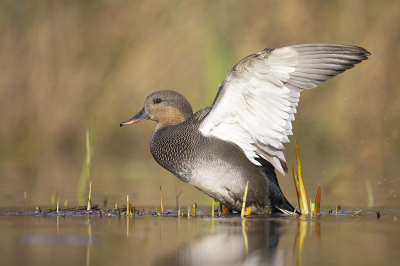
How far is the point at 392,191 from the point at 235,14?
5087 mm

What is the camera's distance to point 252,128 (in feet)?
12.3

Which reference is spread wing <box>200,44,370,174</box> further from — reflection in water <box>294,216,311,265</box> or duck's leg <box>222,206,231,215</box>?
reflection in water <box>294,216,311,265</box>

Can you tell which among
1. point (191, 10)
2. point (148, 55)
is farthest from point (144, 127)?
point (191, 10)

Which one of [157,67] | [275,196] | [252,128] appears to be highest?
[157,67]

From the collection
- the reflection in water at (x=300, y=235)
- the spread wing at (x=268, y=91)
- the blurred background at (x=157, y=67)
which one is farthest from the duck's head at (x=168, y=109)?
the blurred background at (x=157, y=67)

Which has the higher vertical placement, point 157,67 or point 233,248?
point 157,67

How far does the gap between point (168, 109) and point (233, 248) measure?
2031mm

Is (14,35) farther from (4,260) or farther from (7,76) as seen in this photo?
(4,260)

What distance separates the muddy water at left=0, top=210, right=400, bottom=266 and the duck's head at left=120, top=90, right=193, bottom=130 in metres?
1.11

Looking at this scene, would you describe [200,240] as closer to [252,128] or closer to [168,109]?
[252,128]

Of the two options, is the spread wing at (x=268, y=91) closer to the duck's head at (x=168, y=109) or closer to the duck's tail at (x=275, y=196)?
the duck's tail at (x=275, y=196)

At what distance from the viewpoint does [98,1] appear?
8.90m

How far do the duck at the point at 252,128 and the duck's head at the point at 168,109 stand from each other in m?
0.36

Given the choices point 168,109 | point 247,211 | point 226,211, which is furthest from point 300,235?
point 168,109
